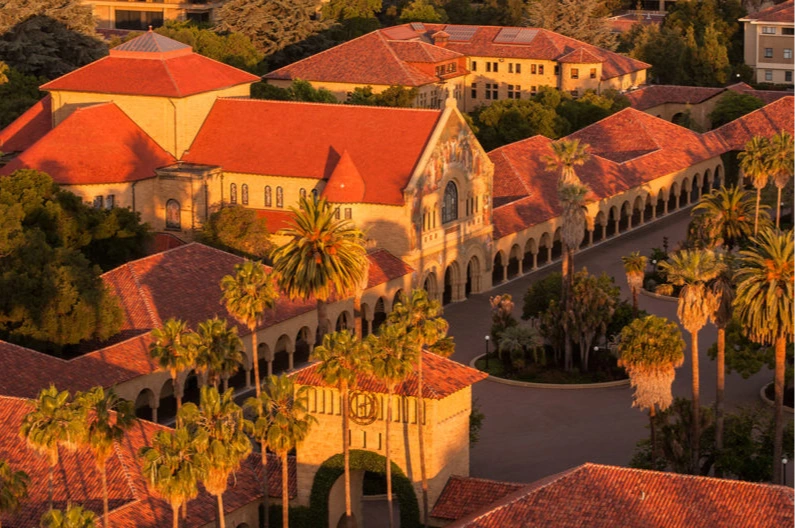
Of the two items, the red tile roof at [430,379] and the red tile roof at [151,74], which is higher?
the red tile roof at [151,74]

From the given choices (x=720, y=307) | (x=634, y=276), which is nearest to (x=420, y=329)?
(x=720, y=307)

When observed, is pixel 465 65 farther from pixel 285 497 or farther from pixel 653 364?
pixel 285 497

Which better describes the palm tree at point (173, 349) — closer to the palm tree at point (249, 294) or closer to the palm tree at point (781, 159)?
the palm tree at point (249, 294)

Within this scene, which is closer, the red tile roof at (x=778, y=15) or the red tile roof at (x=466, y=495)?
the red tile roof at (x=466, y=495)

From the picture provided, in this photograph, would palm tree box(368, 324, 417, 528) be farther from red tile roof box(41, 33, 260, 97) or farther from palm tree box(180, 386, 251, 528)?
red tile roof box(41, 33, 260, 97)

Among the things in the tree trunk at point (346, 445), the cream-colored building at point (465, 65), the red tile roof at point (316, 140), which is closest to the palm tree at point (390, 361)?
the tree trunk at point (346, 445)
